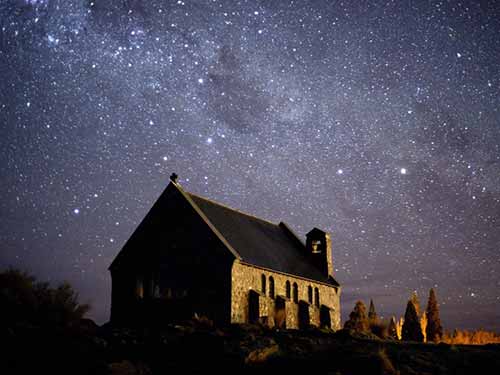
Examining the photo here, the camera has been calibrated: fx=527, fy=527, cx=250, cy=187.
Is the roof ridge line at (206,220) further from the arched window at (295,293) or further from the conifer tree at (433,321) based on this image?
the conifer tree at (433,321)

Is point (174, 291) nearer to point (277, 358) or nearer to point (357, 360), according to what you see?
point (277, 358)

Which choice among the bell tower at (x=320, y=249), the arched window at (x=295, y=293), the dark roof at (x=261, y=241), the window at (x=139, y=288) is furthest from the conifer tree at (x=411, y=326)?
the window at (x=139, y=288)

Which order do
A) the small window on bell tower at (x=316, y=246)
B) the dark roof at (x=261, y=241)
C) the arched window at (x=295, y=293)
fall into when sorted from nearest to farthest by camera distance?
the dark roof at (x=261, y=241) → the arched window at (x=295, y=293) → the small window on bell tower at (x=316, y=246)

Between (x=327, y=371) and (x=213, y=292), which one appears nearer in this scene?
(x=327, y=371)

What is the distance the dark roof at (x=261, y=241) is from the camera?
120 ft

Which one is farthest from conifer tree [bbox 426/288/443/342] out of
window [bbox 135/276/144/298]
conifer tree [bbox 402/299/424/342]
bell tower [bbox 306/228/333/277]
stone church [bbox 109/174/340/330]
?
window [bbox 135/276/144/298]

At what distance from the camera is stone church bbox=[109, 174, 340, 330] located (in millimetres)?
32656

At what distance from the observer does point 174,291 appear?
3344cm

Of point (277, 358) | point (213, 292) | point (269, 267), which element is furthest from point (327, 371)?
point (269, 267)

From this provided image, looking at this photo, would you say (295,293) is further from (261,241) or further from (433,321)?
(433,321)

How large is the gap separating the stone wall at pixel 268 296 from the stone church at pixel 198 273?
0.21ft

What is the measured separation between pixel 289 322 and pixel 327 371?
63.4 feet

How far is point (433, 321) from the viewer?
2751 inches

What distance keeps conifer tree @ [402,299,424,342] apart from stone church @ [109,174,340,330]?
3227 centimetres
